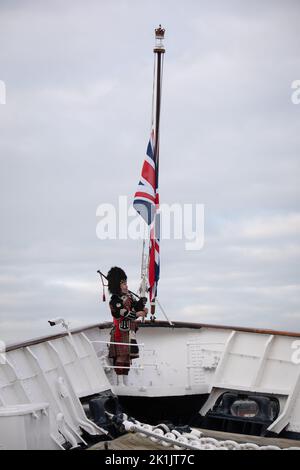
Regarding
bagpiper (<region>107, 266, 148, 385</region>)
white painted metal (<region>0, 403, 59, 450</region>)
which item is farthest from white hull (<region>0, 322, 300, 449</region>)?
white painted metal (<region>0, 403, 59, 450</region>)

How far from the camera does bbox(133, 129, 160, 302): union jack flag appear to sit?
17188 mm

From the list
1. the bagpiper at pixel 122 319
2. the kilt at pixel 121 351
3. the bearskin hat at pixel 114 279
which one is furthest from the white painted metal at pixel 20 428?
the kilt at pixel 121 351

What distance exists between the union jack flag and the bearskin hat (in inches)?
65.9

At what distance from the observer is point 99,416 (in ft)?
→ 46.1

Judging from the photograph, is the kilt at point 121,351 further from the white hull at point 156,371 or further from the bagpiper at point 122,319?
the white hull at point 156,371

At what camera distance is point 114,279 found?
15.5m

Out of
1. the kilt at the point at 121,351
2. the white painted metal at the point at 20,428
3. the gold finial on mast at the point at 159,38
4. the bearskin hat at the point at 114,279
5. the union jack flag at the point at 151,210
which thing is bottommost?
the white painted metal at the point at 20,428

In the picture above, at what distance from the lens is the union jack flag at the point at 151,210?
17.2 m

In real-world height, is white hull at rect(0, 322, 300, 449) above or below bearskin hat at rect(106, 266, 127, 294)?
below

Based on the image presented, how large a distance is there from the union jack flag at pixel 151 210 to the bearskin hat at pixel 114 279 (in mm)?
1674

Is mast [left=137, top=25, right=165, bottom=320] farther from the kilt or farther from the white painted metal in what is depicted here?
the white painted metal
